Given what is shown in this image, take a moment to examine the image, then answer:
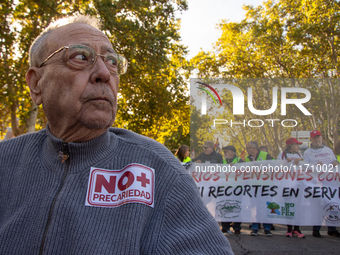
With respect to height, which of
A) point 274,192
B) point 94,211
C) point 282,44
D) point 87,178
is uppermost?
point 282,44

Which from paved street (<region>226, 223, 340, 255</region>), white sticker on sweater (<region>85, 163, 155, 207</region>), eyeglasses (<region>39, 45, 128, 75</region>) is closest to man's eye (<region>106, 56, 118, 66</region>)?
eyeglasses (<region>39, 45, 128, 75</region>)

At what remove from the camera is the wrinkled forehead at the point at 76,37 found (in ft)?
4.57

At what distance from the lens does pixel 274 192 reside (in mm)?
5680

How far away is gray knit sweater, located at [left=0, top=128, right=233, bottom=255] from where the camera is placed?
1.08 meters

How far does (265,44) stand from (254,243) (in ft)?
38.0

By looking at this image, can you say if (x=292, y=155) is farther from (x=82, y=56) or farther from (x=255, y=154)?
(x=82, y=56)

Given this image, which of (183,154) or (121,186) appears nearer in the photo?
(121,186)

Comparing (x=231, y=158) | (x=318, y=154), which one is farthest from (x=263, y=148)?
(x=318, y=154)

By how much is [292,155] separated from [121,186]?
525 cm

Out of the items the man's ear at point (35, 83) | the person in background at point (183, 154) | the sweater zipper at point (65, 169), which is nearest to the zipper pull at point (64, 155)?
the sweater zipper at point (65, 169)

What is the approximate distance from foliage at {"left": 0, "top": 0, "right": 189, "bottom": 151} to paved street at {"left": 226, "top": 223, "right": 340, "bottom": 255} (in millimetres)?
5935

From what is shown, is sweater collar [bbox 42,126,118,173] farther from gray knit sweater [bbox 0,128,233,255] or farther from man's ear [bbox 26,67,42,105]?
man's ear [bbox 26,67,42,105]

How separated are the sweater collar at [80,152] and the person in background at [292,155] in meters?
5.14

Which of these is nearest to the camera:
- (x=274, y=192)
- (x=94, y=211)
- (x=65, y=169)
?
(x=94, y=211)
